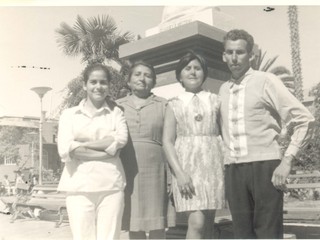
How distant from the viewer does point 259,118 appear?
6.34 feet

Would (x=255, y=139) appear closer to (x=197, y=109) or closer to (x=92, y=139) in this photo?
(x=197, y=109)

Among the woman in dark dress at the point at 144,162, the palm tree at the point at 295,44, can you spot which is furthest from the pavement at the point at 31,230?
the palm tree at the point at 295,44

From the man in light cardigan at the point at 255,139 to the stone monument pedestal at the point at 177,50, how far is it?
53 centimetres

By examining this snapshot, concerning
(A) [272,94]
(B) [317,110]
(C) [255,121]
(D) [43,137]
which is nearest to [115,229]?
(C) [255,121]

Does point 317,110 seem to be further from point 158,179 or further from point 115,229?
point 115,229

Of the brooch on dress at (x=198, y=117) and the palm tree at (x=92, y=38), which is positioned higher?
the palm tree at (x=92, y=38)

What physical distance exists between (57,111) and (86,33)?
2.22 ft

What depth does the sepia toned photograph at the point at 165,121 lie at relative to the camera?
Result: 6.34 feet

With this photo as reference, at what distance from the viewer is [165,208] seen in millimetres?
2098

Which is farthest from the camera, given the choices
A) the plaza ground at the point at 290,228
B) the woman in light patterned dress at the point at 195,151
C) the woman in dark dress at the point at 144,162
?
the plaza ground at the point at 290,228

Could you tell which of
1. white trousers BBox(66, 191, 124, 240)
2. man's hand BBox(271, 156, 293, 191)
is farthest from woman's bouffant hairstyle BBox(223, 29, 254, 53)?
white trousers BBox(66, 191, 124, 240)

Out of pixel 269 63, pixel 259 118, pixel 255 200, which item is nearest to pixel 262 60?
pixel 269 63

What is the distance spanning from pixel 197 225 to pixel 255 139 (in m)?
0.54

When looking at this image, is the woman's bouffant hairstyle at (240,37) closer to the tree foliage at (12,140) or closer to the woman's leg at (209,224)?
the woman's leg at (209,224)
